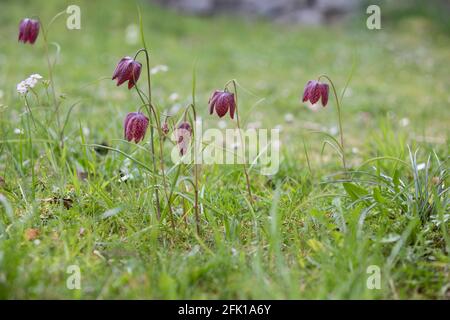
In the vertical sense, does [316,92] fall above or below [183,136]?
above

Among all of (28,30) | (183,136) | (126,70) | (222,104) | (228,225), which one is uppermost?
(28,30)

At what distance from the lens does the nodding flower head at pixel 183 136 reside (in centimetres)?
177

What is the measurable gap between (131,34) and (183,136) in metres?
6.00

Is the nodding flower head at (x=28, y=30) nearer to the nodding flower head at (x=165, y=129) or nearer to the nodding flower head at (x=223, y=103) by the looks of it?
the nodding flower head at (x=165, y=129)

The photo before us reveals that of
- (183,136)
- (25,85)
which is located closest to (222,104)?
(183,136)

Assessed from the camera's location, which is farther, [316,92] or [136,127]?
[316,92]

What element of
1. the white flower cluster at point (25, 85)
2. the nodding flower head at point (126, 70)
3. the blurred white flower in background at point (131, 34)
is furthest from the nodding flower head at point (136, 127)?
the blurred white flower in background at point (131, 34)

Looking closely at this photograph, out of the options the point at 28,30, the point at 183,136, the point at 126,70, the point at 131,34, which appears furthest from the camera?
the point at 131,34

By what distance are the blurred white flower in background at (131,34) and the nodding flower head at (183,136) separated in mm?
5630

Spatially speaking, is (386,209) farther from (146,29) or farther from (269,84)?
(146,29)

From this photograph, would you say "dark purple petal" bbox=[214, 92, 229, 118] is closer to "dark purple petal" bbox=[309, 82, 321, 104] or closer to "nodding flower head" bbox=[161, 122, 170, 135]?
"nodding flower head" bbox=[161, 122, 170, 135]

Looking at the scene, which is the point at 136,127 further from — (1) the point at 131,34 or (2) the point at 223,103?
(1) the point at 131,34

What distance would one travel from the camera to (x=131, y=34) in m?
7.38

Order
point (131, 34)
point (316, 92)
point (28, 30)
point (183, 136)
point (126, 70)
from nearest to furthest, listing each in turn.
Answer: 1. point (126, 70)
2. point (183, 136)
3. point (316, 92)
4. point (28, 30)
5. point (131, 34)
